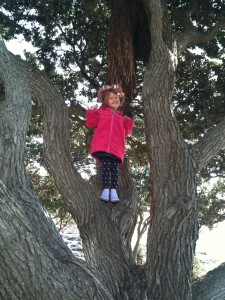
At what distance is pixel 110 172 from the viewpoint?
14.4 ft

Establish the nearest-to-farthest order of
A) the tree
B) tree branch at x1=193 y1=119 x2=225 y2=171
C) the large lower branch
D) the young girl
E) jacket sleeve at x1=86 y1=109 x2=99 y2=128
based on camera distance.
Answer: the large lower branch
the tree
tree branch at x1=193 y1=119 x2=225 y2=171
the young girl
jacket sleeve at x1=86 y1=109 x2=99 y2=128

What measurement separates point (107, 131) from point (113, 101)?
388 mm

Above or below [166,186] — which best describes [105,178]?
above

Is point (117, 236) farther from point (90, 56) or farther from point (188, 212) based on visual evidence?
point (90, 56)

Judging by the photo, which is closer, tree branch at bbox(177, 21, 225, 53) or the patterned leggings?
the patterned leggings

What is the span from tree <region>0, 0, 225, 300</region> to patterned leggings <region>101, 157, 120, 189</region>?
168 mm

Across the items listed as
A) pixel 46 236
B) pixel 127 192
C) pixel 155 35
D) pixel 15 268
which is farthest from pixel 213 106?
pixel 15 268

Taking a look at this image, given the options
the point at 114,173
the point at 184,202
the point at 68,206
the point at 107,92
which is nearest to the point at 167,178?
the point at 184,202

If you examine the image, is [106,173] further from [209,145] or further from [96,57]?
[96,57]

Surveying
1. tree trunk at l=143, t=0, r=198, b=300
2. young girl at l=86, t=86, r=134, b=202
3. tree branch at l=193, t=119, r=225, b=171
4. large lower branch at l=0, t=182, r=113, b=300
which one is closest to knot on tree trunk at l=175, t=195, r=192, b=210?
tree trunk at l=143, t=0, r=198, b=300

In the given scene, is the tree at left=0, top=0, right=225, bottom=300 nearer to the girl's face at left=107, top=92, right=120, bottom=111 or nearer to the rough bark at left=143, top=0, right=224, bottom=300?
the rough bark at left=143, top=0, right=224, bottom=300

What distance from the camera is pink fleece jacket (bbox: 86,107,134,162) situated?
4465 millimetres

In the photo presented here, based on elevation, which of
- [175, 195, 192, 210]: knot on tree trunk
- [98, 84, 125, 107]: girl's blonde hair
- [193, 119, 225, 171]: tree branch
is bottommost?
[175, 195, 192, 210]: knot on tree trunk

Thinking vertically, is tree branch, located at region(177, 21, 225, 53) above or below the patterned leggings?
above
